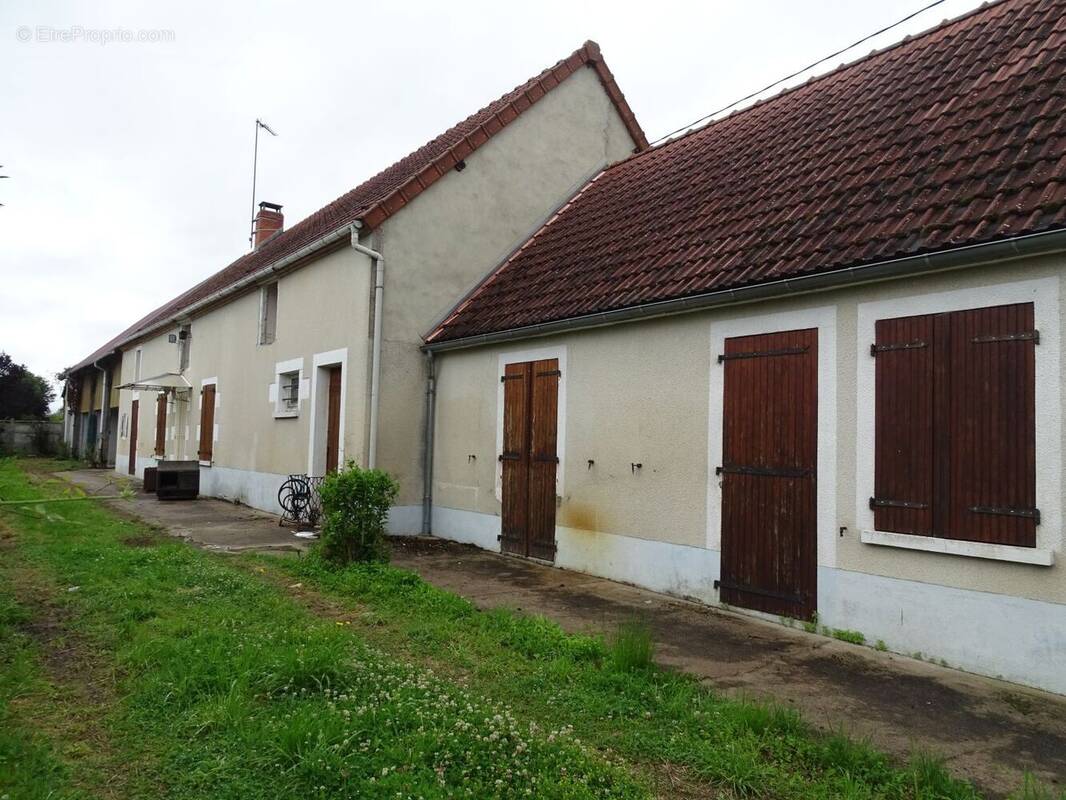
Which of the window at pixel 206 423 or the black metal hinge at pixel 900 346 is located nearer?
the black metal hinge at pixel 900 346

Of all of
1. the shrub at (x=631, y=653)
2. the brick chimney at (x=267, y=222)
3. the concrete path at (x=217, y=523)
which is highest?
the brick chimney at (x=267, y=222)

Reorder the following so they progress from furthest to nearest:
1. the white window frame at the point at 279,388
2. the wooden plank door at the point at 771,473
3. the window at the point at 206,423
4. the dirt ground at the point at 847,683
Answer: the window at the point at 206,423 < the white window frame at the point at 279,388 < the wooden plank door at the point at 771,473 < the dirt ground at the point at 847,683

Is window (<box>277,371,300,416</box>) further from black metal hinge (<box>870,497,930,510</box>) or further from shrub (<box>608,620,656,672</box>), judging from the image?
black metal hinge (<box>870,497,930,510</box>)

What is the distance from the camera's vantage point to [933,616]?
16.7ft

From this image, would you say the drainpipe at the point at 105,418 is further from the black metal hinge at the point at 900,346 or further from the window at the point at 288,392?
the black metal hinge at the point at 900,346

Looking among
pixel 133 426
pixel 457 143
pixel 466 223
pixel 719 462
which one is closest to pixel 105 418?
pixel 133 426

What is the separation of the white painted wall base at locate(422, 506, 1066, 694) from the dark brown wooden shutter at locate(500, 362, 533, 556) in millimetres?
2332

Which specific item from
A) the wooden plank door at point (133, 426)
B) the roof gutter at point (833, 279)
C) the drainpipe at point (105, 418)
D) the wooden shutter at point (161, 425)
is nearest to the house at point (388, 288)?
the roof gutter at point (833, 279)

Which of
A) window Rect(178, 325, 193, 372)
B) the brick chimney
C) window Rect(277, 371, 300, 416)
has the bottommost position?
window Rect(277, 371, 300, 416)

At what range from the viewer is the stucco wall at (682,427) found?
15.6ft

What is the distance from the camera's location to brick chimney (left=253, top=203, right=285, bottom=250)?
22547 millimetres

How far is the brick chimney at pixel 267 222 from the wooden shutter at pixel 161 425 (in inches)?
223

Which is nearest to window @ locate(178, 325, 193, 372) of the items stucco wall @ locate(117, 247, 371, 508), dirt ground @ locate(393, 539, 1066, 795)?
stucco wall @ locate(117, 247, 371, 508)

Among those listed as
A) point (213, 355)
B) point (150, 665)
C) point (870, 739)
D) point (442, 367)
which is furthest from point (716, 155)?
point (213, 355)
